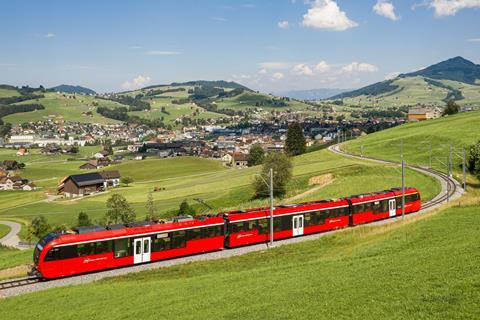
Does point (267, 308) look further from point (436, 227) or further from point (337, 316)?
point (436, 227)

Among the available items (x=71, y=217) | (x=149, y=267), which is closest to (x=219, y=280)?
(x=149, y=267)

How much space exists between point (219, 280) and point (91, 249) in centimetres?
1153

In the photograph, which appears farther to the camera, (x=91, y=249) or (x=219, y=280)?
(x=91, y=249)

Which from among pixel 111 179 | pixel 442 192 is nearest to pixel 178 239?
pixel 442 192

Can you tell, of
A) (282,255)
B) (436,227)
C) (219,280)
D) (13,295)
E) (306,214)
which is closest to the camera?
(219,280)

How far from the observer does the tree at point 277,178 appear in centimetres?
7388

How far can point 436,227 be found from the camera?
30.4 meters

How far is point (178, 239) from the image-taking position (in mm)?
35781

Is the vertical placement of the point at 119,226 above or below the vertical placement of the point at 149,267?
above

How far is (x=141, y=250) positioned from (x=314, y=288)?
58.4ft

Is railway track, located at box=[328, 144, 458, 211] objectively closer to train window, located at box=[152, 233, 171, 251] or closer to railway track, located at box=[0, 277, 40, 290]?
train window, located at box=[152, 233, 171, 251]

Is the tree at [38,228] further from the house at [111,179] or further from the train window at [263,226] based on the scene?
the house at [111,179]

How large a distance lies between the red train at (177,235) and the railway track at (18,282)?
51 centimetres

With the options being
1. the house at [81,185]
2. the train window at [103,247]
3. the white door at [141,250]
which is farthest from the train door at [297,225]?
the house at [81,185]
